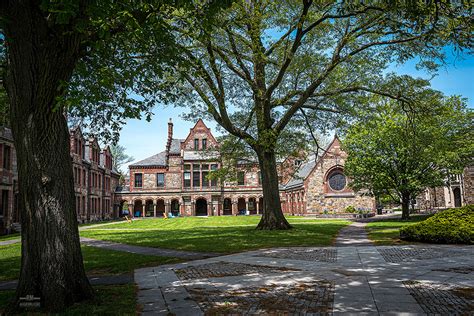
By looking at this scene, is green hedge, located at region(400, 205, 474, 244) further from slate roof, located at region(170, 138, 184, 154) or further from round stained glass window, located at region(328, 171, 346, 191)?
slate roof, located at region(170, 138, 184, 154)

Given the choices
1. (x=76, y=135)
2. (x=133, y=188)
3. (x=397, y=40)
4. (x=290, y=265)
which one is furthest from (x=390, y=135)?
(x=133, y=188)

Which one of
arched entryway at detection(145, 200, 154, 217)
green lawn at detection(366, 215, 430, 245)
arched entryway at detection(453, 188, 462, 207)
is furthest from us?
arched entryway at detection(145, 200, 154, 217)

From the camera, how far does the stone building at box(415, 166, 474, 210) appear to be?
41938 mm

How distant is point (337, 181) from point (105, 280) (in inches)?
1640

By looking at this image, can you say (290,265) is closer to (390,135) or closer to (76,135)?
(390,135)

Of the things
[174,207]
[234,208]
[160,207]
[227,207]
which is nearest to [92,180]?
[160,207]

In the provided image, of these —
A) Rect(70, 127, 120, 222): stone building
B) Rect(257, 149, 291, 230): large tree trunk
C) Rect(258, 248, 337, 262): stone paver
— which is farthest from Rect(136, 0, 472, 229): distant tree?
Rect(70, 127, 120, 222): stone building

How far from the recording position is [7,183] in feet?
81.1

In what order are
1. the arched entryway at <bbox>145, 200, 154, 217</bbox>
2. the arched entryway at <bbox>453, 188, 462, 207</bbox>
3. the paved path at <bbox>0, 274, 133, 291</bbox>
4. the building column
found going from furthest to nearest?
1. the arched entryway at <bbox>145, 200, 154, 217</bbox>
2. the building column
3. the arched entryway at <bbox>453, 188, 462, 207</bbox>
4. the paved path at <bbox>0, 274, 133, 291</bbox>

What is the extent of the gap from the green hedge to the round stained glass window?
3260cm

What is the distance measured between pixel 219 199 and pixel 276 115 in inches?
1427

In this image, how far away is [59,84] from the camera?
5.78 meters

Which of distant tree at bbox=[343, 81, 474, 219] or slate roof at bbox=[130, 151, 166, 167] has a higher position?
slate roof at bbox=[130, 151, 166, 167]

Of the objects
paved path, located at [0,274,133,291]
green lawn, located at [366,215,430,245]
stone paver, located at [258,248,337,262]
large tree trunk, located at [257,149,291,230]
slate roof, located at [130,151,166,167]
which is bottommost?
green lawn, located at [366,215,430,245]
